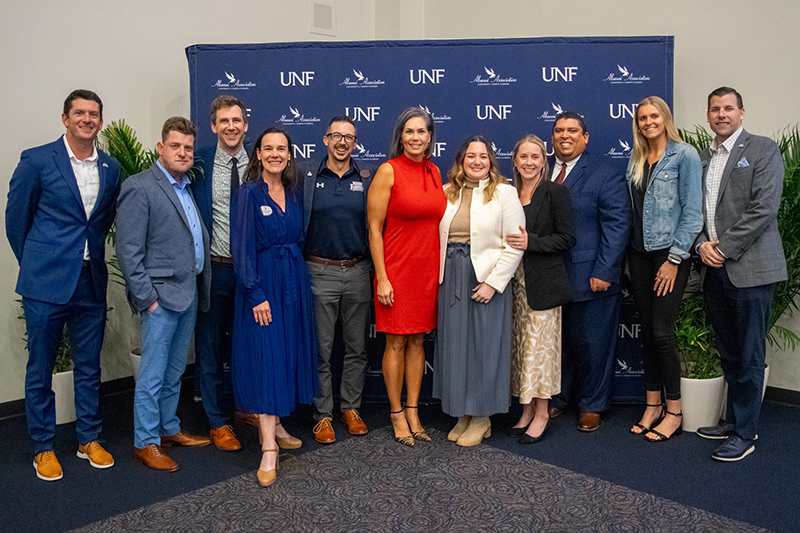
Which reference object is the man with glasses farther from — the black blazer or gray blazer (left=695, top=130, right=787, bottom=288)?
gray blazer (left=695, top=130, right=787, bottom=288)

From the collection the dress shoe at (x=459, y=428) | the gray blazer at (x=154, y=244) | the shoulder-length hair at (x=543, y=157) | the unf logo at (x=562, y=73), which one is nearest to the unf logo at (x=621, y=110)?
the unf logo at (x=562, y=73)

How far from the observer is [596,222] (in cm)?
352

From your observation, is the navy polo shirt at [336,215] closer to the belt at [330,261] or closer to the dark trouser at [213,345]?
the belt at [330,261]

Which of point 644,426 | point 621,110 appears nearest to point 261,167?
point 621,110

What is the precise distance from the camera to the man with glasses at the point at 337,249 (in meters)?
3.38

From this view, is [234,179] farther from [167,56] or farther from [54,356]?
[167,56]

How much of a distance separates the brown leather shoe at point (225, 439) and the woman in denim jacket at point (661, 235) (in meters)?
2.19

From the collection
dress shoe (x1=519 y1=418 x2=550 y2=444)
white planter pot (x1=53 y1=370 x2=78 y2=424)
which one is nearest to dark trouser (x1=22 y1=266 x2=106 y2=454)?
white planter pot (x1=53 y1=370 x2=78 y2=424)

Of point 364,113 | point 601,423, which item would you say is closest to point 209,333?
point 364,113

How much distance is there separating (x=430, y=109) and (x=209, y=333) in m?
1.95

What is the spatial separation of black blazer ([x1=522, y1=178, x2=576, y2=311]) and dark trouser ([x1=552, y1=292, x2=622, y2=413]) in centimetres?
29

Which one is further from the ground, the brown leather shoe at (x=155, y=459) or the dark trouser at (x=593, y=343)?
the dark trouser at (x=593, y=343)

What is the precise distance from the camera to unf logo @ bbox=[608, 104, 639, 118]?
158 inches

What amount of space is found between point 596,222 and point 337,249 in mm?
1425
